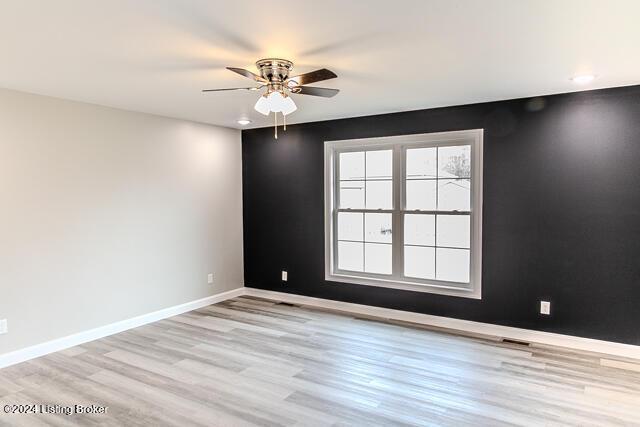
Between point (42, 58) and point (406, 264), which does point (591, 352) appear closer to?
point (406, 264)

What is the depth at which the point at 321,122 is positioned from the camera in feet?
17.0

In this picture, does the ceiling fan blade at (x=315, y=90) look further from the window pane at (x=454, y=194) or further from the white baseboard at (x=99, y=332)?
the white baseboard at (x=99, y=332)

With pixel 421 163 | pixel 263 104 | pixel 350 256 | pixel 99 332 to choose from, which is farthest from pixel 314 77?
pixel 99 332

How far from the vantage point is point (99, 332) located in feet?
13.7

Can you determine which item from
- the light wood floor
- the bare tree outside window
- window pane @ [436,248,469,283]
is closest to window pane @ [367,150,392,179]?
the bare tree outside window

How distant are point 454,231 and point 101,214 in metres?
3.69

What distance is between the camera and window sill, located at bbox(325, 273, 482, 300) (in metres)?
4.33

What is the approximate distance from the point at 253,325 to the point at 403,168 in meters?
2.43

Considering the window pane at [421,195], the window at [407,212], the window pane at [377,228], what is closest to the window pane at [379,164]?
the window at [407,212]

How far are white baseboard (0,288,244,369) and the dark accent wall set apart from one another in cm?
216

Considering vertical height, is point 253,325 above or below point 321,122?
below

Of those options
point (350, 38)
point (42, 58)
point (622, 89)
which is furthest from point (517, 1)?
point (42, 58)

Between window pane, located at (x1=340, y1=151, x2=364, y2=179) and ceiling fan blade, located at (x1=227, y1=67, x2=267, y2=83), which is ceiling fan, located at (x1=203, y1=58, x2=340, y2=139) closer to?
ceiling fan blade, located at (x1=227, y1=67, x2=267, y2=83)

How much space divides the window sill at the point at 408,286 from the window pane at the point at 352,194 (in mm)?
878
